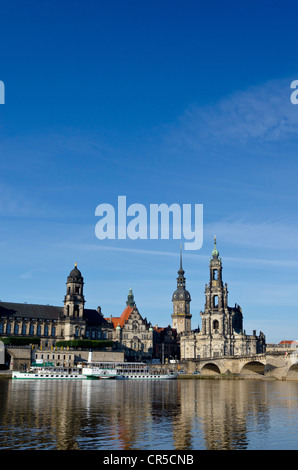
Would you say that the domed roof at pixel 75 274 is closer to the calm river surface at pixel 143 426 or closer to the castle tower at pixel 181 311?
the castle tower at pixel 181 311

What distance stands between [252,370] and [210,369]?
1820cm

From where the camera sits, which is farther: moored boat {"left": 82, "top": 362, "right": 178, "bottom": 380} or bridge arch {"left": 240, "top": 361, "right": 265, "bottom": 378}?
bridge arch {"left": 240, "top": 361, "right": 265, "bottom": 378}

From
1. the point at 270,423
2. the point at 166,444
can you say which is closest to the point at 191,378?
the point at 270,423

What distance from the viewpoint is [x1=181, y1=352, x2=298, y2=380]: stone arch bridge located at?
11169 cm

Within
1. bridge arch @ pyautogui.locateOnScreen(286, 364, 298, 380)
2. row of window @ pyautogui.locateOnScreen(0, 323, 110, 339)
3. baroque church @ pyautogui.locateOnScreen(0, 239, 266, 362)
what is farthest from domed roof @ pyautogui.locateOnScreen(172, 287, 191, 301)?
bridge arch @ pyautogui.locateOnScreen(286, 364, 298, 380)

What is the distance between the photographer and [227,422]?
33.8 meters

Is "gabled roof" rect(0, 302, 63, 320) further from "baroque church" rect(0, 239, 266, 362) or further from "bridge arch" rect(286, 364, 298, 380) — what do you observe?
"bridge arch" rect(286, 364, 298, 380)

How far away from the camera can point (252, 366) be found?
12731cm

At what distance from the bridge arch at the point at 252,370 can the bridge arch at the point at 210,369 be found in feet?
45.7

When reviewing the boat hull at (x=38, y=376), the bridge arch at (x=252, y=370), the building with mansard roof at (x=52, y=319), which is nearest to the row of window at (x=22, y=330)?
the building with mansard roof at (x=52, y=319)

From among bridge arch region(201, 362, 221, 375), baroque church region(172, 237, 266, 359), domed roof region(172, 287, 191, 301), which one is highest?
domed roof region(172, 287, 191, 301)

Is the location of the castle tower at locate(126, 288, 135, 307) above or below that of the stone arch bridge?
above

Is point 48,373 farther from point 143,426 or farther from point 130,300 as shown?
point 130,300

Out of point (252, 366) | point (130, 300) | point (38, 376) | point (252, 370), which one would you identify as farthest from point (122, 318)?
point (38, 376)
